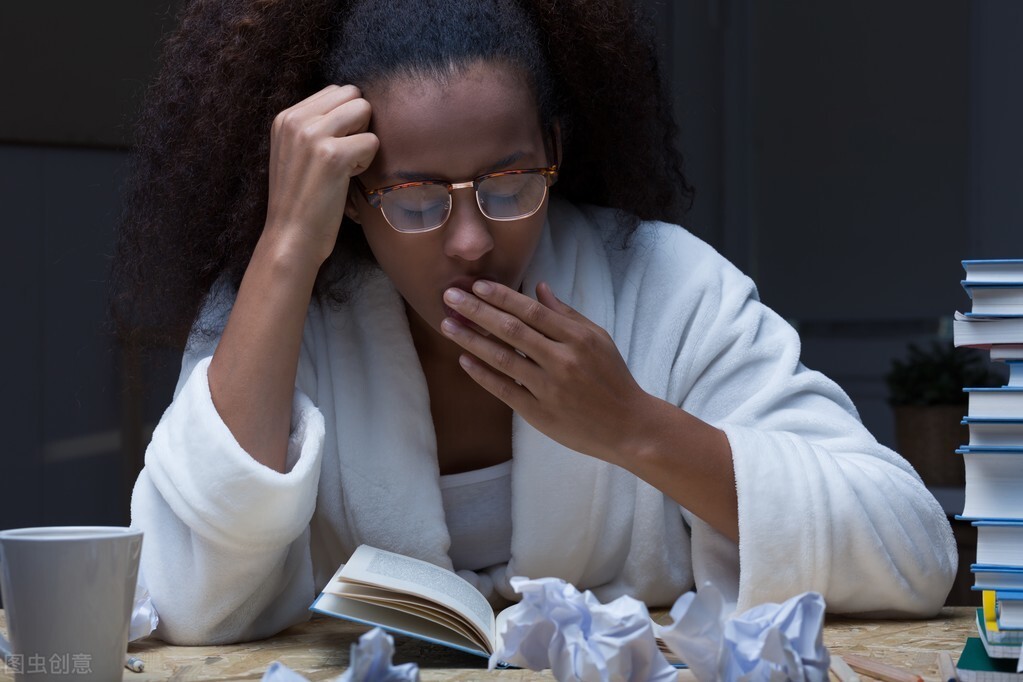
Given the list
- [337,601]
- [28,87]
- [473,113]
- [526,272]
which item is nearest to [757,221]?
[28,87]

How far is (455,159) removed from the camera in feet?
3.80

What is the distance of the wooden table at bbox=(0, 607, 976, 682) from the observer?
37.9 inches

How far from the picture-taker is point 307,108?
1249 millimetres

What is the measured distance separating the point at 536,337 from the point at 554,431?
0.30 feet

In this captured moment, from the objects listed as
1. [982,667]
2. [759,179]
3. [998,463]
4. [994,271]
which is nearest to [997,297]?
[994,271]

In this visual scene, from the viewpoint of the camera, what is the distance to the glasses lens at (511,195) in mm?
1177

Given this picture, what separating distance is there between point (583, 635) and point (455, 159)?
0.54 m

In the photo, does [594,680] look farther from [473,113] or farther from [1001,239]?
[1001,239]

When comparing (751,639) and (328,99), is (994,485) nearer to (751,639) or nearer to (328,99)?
(751,639)

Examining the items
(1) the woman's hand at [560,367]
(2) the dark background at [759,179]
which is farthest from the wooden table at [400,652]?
(2) the dark background at [759,179]

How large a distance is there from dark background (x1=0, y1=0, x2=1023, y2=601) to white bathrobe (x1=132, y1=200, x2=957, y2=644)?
1.12 m

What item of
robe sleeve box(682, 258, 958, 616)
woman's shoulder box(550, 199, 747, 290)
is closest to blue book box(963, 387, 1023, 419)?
robe sleeve box(682, 258, 958, 616)

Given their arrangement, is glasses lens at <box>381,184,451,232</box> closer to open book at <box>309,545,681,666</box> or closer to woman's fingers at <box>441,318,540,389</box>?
woman's fingers at <box>441,318,540,389</box>

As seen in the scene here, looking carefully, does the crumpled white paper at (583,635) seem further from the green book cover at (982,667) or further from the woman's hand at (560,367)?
the woman's hand at (560,367)
